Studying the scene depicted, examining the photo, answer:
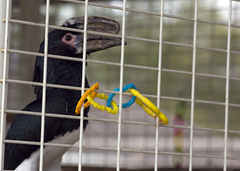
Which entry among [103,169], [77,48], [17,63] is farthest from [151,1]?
[77,48]

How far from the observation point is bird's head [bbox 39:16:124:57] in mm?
1087

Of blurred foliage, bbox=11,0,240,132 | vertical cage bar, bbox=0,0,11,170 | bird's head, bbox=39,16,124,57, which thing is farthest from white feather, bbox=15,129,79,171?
blurred foliage, bbox=11,0,240,132

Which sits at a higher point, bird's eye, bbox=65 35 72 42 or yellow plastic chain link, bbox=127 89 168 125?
bird's eye, bbox=65 35 72 42

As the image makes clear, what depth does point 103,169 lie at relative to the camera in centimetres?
294

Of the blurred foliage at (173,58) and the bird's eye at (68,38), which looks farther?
the blurred foliage at (173,58)

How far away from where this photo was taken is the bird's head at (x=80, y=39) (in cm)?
109

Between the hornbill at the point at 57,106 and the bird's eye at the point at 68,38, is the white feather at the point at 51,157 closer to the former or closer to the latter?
the hornbill at the point at 57,106

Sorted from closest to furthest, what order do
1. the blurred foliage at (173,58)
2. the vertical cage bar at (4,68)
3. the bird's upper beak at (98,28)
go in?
the vertical cage bar at (4,68) → the bird's upper beak at (98,28) → the blurred foliage at (173,58)

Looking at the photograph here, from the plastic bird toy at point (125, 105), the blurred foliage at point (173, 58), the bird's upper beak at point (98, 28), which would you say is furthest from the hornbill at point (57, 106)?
the blurred foliage at point (173, 58)

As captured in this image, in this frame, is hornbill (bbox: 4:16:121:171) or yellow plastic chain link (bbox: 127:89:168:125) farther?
hornbill (bbox: 4:16:121:171)

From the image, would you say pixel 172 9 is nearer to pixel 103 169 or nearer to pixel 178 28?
pixel 178 28

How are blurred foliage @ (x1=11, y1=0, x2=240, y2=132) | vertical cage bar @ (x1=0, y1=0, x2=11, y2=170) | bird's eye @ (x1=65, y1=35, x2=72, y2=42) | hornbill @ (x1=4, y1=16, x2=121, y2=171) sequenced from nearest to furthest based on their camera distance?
vertical cage bar @ (x1=0, y1=0, x2=11, y2=170), hornbill @ (x1=4, y1=16, x2=121, y2=171), bird's eye @ (x1=65, y1=35, x2=72, y2=42), blurred foliage @ (x1=11, y1=0, x2=240, y2=132)

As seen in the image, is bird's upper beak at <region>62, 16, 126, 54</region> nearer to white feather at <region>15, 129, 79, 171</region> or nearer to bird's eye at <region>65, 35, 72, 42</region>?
bird's eye at <region>65, 35, 72, 42</region>

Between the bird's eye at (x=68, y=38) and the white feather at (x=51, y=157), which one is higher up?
the bird's eye at (x=68, y=38)
